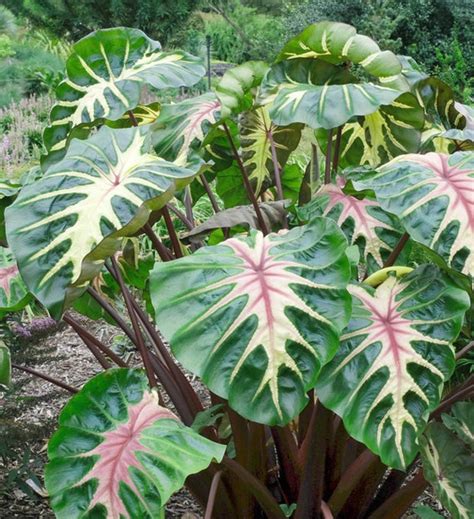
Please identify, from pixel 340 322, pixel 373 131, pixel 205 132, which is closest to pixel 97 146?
pixel 205 132

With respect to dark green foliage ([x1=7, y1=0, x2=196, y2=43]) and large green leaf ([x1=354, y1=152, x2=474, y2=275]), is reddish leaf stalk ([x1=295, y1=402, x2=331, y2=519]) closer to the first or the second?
large green leaf ([x1=354, y1=152, x2=474, y2=275])

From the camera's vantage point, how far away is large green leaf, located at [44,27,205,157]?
1.64 metres

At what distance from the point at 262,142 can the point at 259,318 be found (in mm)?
987

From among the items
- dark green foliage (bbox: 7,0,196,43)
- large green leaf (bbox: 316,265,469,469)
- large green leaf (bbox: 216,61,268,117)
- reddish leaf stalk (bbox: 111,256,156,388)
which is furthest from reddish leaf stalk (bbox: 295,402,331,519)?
dark green foliage (bbox: 7,0,196,43)

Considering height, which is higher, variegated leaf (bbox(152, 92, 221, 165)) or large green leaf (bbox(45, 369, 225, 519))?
variegated leaf (bbox(152, 92, 221, 165))

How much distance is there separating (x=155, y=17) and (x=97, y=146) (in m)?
7.61

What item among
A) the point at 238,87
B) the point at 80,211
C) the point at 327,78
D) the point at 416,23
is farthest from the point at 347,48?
the point at 416,23

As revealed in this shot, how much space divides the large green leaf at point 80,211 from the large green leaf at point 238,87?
27 centimetres

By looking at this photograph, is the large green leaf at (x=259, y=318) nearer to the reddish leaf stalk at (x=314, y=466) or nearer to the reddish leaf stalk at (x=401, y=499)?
the reddish leaf stalk at (x=314, y=466)

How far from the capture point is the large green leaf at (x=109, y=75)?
64.6 inches

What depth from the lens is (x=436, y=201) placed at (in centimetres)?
119

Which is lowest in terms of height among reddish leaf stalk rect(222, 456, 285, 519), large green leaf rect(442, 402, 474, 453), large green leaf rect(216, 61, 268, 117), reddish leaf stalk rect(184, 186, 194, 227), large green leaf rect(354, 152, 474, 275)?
reddish leaf stalk rect(222, 456, 285, 519)

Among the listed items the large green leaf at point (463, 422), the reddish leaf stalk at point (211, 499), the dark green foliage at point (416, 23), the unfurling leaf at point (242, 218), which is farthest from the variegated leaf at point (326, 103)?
the dark green foliage at point (416, 23)

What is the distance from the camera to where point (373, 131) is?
1.84 m
